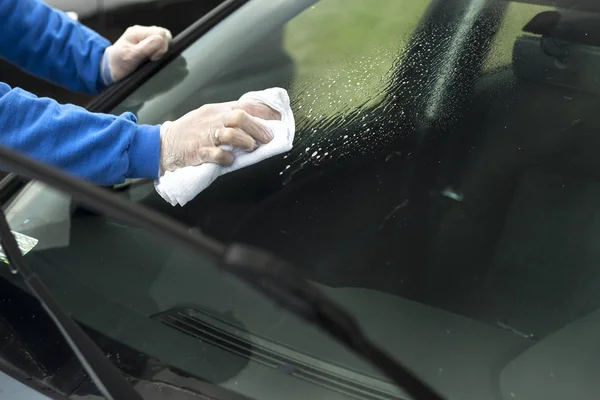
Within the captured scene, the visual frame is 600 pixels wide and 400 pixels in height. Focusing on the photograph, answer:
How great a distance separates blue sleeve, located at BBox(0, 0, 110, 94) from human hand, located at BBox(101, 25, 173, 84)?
0.20 feet

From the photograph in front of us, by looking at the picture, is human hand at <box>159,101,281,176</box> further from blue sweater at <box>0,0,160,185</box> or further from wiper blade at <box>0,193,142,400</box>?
wiper blade at <box>0,193,142,400</box>

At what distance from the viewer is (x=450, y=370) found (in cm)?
84

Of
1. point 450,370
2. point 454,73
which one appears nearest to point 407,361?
point 450,370

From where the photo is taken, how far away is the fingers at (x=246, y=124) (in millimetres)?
1016

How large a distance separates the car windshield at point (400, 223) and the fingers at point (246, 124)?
0.29 feet

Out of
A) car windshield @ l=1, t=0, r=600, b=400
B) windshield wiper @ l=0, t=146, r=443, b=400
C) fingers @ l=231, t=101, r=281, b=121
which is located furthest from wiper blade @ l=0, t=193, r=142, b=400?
fingers @ l=231, t=101, r=281, b=121

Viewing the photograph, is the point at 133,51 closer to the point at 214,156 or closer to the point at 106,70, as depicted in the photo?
the point at 106,70

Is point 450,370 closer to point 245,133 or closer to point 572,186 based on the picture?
point 572,186

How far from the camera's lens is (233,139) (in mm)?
1001

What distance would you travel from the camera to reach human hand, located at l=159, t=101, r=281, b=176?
1.01 meters

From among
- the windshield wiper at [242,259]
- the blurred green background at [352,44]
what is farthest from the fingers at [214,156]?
the windshield wiper at [242,259]

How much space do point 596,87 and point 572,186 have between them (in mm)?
268

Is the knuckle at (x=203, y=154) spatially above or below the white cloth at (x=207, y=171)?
above

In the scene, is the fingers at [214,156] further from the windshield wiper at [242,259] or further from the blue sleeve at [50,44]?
the blue sleeve at [50,44]
